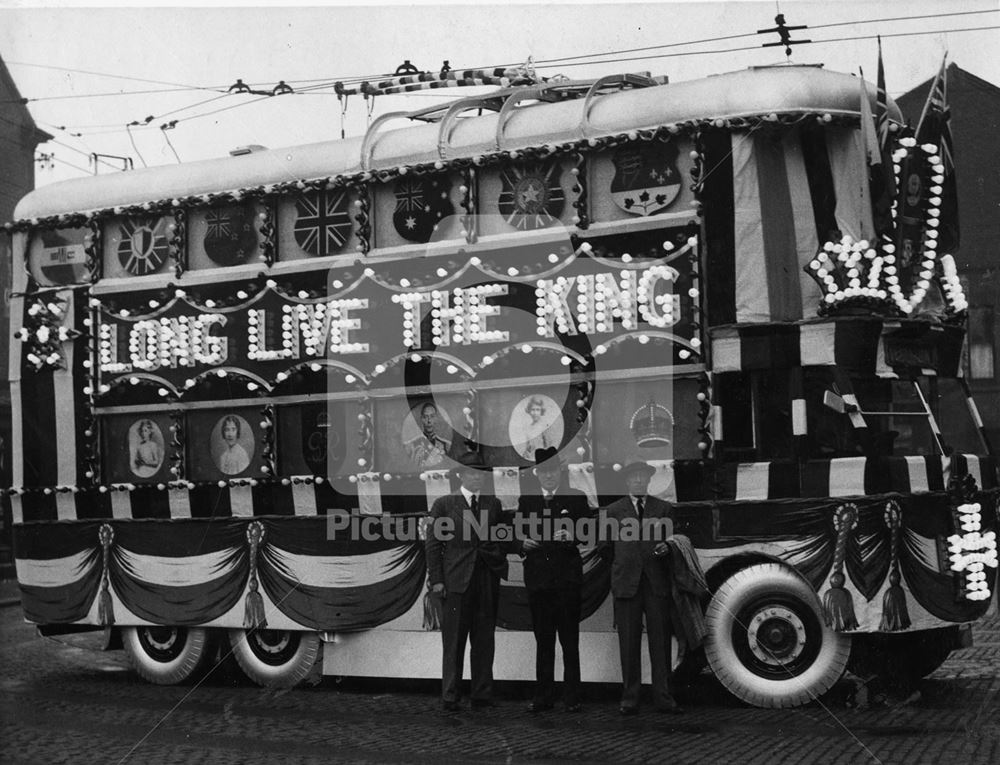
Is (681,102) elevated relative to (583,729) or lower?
elevated

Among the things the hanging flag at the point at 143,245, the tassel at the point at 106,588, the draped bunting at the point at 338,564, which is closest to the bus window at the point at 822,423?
the draped bunting at the point at 338,564

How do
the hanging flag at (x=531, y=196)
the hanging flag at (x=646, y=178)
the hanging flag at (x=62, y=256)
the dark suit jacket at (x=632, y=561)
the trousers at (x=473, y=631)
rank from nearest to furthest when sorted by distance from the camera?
the dark suit jacket at (x=632, y=561)
the trousers at (x=473, y=631)
the hanging flag at (x=646, y=178)
the hanging flag at (x=531, y=196)
the hanging flag at (x=62, y=256)

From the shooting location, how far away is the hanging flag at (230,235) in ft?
46.9

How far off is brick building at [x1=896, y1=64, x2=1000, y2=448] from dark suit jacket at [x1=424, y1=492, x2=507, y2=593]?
2007cm

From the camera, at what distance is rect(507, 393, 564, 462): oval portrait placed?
1243 centimetres

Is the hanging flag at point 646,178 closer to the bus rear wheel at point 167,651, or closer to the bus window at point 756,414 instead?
the bus window at point 756,414

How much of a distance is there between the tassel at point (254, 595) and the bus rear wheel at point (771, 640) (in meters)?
4.66

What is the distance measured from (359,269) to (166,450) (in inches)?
118

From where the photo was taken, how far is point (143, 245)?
14.9 metres

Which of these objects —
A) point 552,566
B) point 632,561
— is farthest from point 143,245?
point 632,561

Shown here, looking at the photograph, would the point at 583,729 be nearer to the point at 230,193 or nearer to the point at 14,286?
the point at 230,193

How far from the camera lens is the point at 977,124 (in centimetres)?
2928

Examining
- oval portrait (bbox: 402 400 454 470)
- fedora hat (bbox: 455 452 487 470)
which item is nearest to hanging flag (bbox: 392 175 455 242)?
oval portrait (bbox: 402 400 454 470)

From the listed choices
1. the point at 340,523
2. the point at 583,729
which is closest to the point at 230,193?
the point at 340,523
